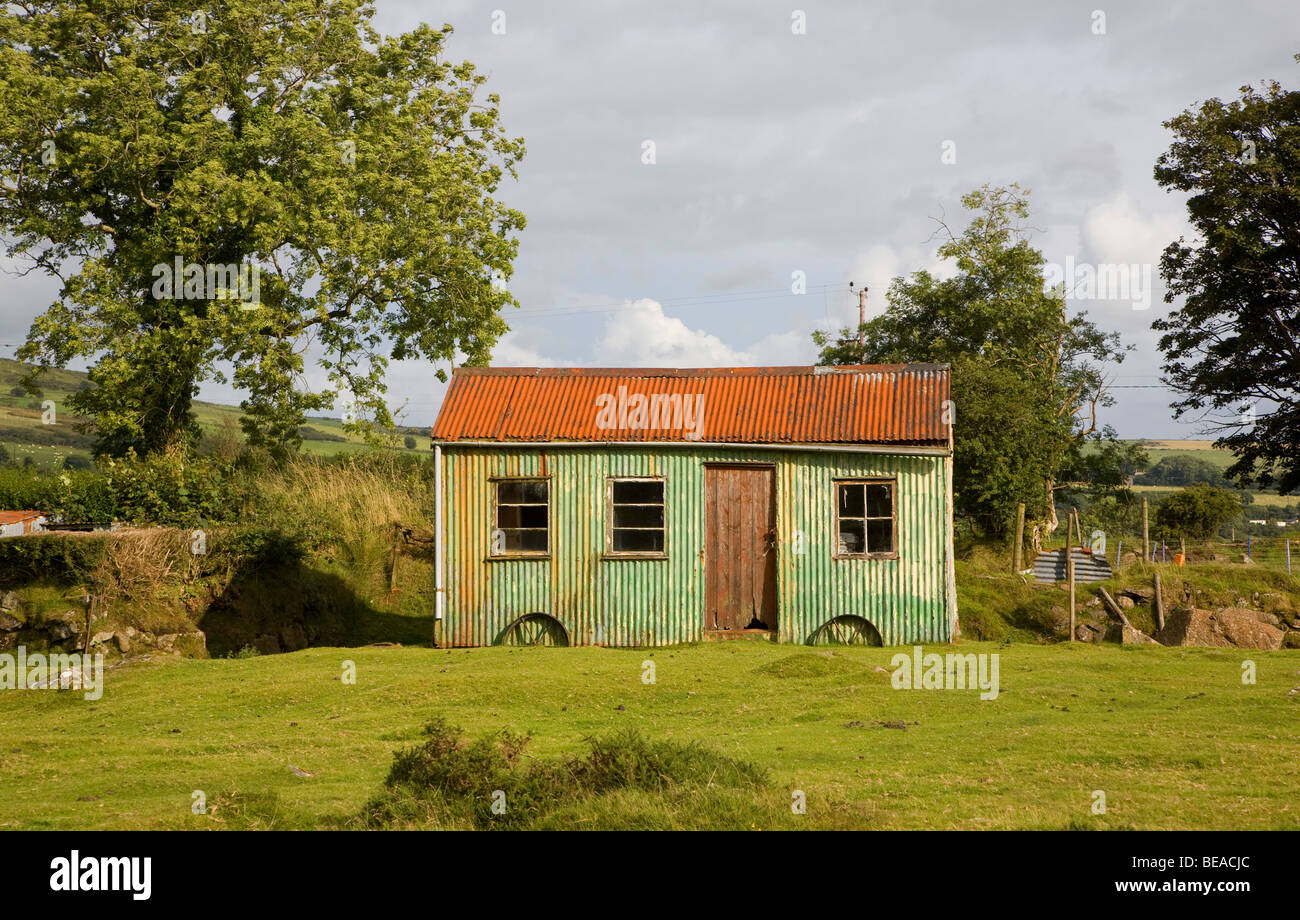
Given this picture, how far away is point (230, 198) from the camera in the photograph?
90.2 ft

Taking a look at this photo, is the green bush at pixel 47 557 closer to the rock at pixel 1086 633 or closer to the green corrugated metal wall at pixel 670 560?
the green corrugated metal wall at pixel 670 560

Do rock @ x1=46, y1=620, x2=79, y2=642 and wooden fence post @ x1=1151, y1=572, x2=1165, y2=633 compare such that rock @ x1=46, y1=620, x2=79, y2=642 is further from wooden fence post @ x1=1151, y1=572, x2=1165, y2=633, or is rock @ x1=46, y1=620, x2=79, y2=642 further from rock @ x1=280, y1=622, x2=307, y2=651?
wooden fence post @ x1=1151, y1=572, x2=1165, y2=633

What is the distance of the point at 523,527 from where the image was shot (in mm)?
21297

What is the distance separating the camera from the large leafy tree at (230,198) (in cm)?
2739

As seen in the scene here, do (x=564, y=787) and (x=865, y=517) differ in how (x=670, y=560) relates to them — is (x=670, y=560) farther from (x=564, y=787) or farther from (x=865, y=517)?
(x=564, y=787)

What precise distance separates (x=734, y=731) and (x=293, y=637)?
14.6 meters

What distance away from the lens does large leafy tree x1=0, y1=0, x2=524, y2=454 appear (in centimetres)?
2739

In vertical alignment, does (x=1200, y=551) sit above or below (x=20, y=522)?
below

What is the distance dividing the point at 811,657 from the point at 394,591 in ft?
45.1

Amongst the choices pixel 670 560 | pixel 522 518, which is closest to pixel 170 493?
pixel 522 518

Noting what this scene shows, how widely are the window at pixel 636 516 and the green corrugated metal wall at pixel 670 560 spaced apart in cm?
20

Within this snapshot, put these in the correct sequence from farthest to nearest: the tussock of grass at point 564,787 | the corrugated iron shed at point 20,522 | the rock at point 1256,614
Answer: the rock at point 1256,614 → the corrugated iron shed at point 20,522 → the tussock of grass at point 564,787
